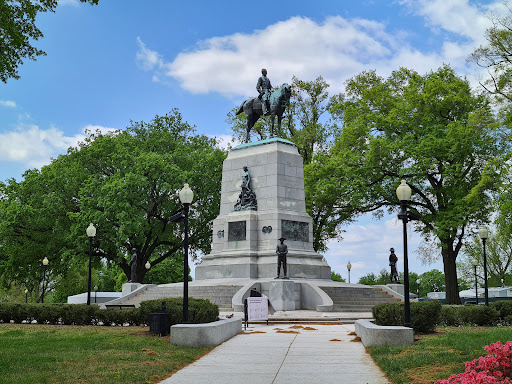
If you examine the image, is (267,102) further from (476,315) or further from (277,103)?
(476,315)

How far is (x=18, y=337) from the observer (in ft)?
55.3

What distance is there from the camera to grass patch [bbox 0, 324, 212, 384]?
31.3ft

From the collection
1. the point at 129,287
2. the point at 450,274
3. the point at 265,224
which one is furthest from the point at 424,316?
the point at 450,274

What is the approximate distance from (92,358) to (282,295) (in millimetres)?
14269

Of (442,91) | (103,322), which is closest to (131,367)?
(103,322)

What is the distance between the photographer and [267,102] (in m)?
33.9

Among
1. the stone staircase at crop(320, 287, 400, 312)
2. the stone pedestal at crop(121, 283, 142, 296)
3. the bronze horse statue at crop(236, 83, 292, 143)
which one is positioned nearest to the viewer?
the stone staircase at crop(320, 287, 400, 312)

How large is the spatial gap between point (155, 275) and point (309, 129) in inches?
969

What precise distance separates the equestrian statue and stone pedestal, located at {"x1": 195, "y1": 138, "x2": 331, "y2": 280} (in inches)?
63.3

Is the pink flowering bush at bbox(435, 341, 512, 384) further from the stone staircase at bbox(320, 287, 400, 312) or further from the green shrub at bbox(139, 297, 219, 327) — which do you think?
the stone staircase at bbox(320, 287, 400, 312)

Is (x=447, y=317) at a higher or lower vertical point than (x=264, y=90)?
lower

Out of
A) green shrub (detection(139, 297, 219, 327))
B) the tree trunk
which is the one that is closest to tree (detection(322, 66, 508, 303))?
the tree trunk

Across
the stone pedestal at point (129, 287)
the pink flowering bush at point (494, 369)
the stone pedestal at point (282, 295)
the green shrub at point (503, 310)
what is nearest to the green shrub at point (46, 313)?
the stone pedestal at point (282, 295)

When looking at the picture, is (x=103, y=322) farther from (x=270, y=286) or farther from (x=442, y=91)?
(x=442, y=91)
